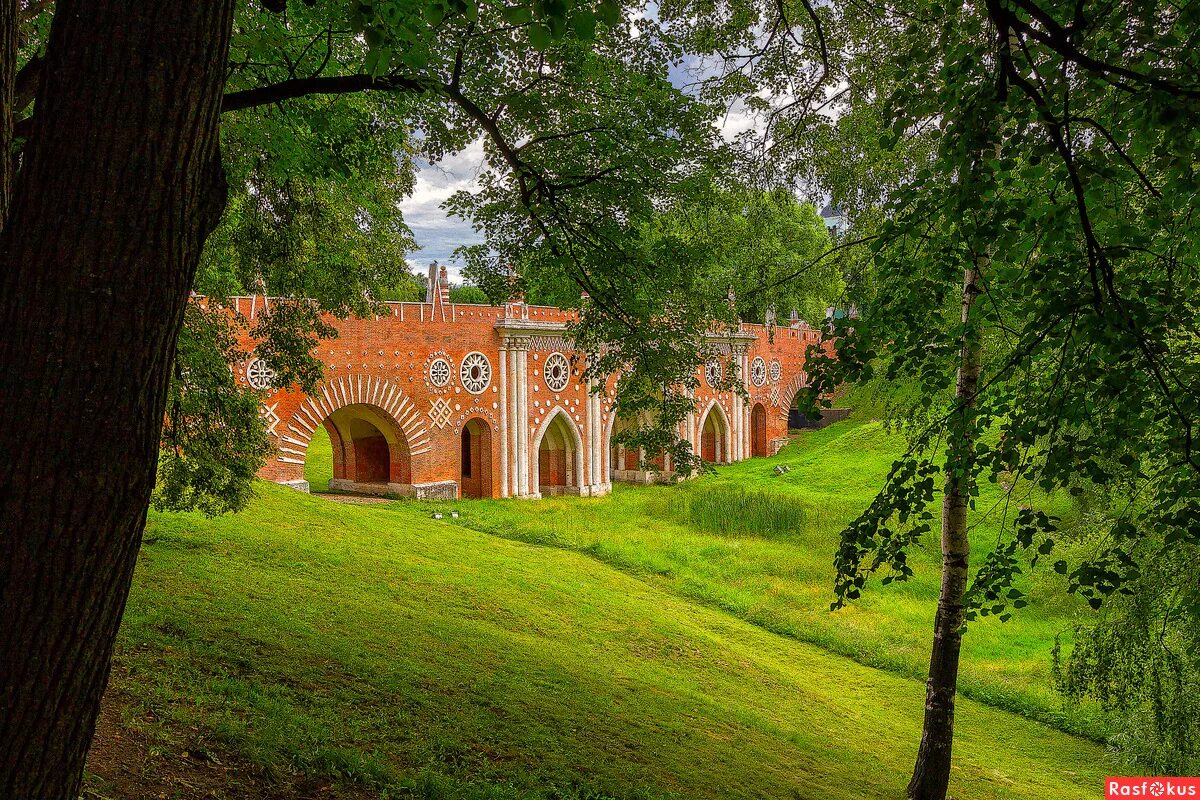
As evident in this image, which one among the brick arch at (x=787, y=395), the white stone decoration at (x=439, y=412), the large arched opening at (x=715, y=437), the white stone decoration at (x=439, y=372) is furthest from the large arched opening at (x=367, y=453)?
the brick arch at (x=787, y=395)

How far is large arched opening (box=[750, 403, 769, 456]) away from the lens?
104 ft

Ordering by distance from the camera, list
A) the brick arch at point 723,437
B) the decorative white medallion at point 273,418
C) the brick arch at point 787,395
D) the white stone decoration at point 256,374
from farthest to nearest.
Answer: the brick arch at point 787,395 → the brick arch at point 723,437 → the decorative white medallion at point 273,418 → the white stone decoration at point 256,374

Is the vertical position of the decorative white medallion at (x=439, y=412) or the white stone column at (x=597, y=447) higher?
the decorative white medallion at (x=439, y=412)

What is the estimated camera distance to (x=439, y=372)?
20.0 m

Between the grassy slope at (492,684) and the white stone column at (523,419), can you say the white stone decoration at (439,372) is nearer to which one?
the white stone column at (523,419)

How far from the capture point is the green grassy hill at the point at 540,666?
4.63 metres

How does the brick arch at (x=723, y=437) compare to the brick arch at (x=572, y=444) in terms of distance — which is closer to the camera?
the brick arch at (x=572, y=444)

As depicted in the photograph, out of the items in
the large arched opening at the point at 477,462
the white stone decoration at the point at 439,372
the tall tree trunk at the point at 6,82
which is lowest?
the large arched opening at the point at 477,462

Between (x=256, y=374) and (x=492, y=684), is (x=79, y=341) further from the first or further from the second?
(x=256, y=374)

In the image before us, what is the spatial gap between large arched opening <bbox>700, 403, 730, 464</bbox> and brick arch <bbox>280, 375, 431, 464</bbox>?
1227 cm

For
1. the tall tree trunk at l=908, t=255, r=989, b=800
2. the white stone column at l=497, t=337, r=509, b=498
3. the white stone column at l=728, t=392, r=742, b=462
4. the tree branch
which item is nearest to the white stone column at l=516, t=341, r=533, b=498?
the white stone column at l=497, t=337, r=509, b=498

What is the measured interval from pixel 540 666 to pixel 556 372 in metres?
15.3

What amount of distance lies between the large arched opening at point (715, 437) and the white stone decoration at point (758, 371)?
8.31ft

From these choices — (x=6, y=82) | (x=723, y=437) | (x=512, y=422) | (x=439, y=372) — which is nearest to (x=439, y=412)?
(x=439, y=372)
